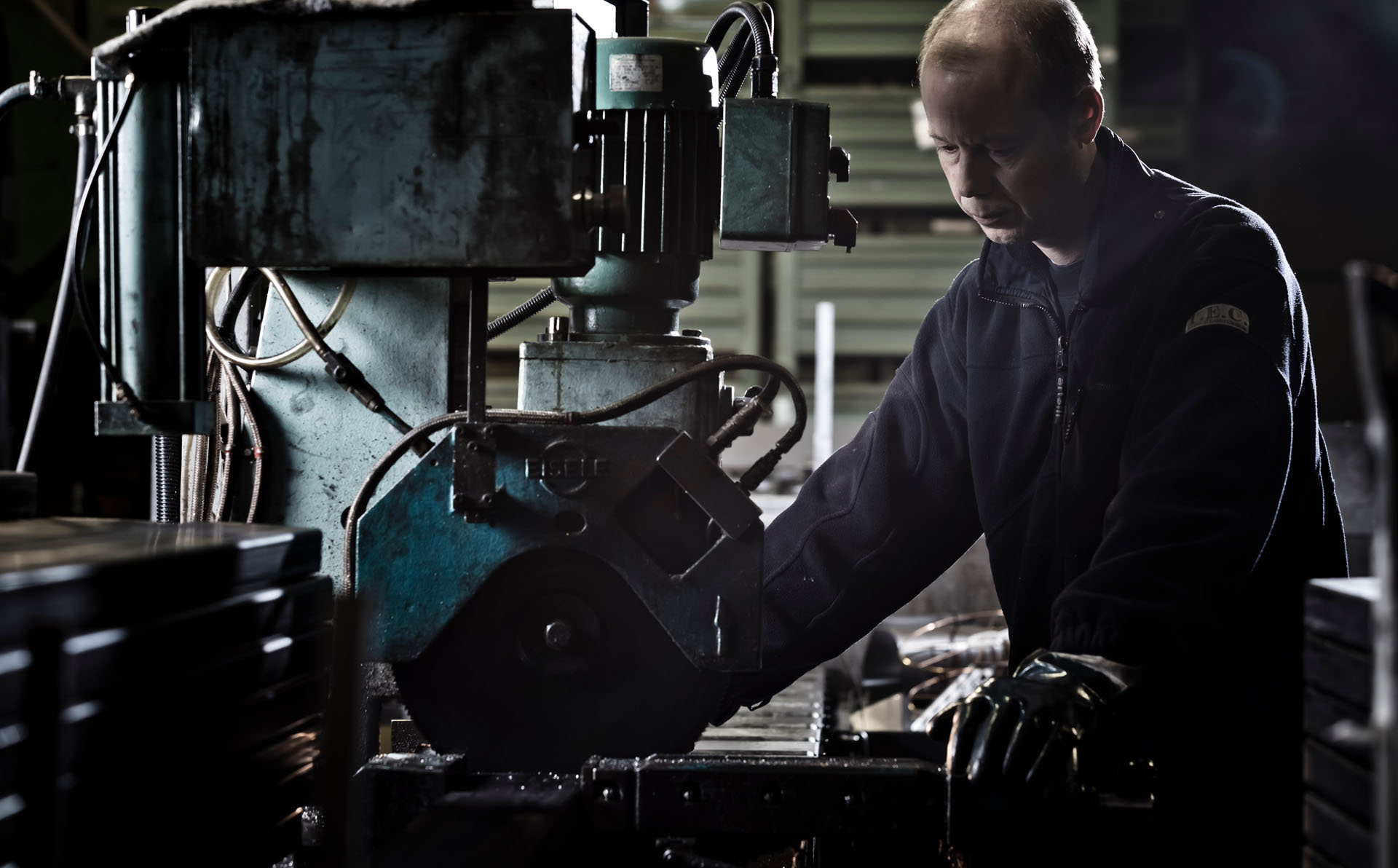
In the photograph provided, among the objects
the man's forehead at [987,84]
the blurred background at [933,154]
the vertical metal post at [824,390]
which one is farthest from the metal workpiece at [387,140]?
the blurred background at [933,154]

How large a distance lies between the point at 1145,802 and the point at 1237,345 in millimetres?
504

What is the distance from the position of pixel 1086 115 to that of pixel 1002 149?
13cm

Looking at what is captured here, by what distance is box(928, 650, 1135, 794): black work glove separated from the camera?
818 mm

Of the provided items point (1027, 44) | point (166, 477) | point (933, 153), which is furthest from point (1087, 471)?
point (933, 153)

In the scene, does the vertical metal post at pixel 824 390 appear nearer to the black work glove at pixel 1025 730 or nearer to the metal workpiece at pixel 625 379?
the metal workpiece at pixel 625 379

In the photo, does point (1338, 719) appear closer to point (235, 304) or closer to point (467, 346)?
point (467, 346)

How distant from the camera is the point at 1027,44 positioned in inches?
54.1

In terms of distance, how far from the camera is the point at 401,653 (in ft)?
3.28

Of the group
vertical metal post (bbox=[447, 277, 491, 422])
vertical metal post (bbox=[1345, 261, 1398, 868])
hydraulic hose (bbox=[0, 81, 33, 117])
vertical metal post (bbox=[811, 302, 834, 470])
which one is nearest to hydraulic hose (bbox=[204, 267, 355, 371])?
vertical metal post (bbox=[447, 277, 491, 422])

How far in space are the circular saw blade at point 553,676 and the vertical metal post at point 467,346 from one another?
15 cm

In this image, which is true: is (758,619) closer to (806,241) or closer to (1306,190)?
(806,241)

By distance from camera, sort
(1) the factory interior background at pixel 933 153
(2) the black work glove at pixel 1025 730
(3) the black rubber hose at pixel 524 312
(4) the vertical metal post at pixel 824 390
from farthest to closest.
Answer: (1) the factory interior background at pixel 933 153, (4) the vertical metal post at pixel 824 390, (3) the black rubber hose at pixel 524 312, (2) the black work glove at pixel 1025 730

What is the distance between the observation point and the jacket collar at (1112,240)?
137 centimetres

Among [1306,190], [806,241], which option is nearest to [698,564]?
[806,241]
